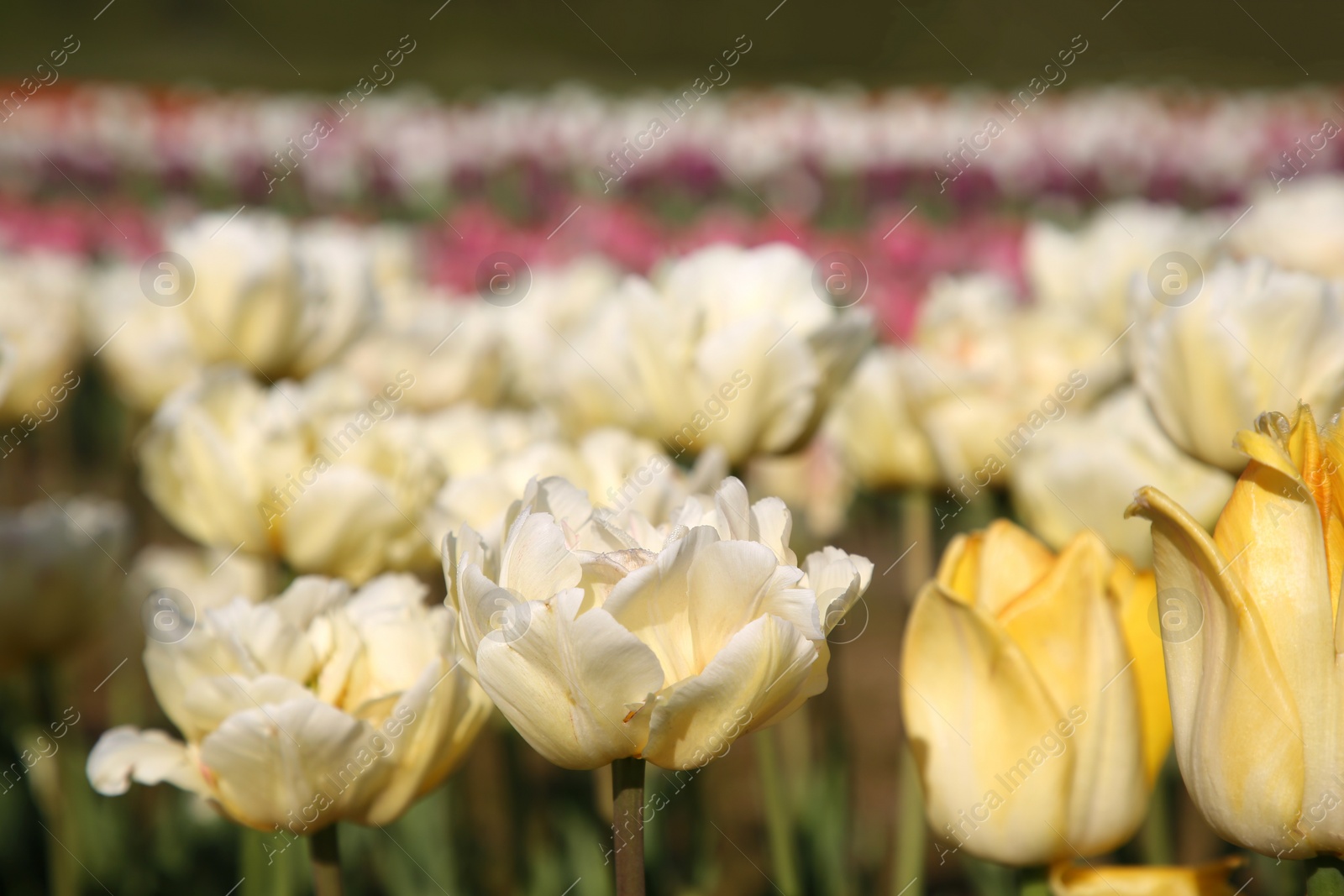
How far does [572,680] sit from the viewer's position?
23.1 inches

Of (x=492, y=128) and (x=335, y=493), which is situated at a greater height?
(x=492, y=128)

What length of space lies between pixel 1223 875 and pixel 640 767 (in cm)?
31

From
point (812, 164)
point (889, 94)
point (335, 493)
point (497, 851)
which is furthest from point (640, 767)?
point (889, 94)

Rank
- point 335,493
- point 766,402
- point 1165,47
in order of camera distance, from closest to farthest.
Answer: point 335,493
point 766,402
point 1165,47

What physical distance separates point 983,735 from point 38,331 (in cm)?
143

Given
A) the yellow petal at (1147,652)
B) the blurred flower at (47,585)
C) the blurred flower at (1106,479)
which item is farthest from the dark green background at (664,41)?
the yellow petal at (1147,652)

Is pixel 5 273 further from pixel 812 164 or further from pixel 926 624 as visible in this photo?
pixel 812 164

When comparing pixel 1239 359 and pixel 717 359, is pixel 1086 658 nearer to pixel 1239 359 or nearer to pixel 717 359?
pixel 1239 359

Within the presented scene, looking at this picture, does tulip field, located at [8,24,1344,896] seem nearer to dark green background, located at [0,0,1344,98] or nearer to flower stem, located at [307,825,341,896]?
flower stem, located at [307,825,341,896]

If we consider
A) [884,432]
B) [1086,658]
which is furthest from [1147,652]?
[884,432]

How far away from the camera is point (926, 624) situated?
71 cm

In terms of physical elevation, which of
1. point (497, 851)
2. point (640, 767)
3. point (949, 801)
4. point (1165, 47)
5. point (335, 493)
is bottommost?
point (1165, 47)

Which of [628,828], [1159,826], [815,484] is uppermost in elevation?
[628,828]

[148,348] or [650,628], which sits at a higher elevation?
[148,348]
